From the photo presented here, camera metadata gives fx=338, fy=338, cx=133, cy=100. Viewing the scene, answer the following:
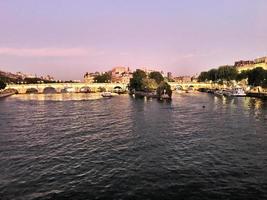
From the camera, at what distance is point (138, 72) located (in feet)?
569

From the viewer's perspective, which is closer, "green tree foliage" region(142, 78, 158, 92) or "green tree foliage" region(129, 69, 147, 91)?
"green tree foliage" region(142, 78, 158, 92)

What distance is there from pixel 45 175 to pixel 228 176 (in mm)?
12621

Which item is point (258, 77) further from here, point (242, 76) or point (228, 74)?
point (228, 74)

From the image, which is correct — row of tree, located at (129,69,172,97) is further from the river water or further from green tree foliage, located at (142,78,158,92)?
the river water

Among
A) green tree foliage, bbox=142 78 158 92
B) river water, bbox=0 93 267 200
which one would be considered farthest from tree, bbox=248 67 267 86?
river water, bbox=0 93 267 200

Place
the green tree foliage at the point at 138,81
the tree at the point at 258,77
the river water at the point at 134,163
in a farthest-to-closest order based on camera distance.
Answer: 1. the green tree foliage at the point at 138,81
2. the tree at the point at 258,77
3. the river water at the point at 134,163

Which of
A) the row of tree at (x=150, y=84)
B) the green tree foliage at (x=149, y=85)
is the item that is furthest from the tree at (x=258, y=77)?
the green tree foliage at (x=149, y=85)

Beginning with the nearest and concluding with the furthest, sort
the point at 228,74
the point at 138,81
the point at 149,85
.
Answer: the point at 149,85, the point at 138,81, the point at 228,74

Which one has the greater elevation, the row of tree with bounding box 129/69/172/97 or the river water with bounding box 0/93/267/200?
the row of tree with bounding box 129/69/172/97

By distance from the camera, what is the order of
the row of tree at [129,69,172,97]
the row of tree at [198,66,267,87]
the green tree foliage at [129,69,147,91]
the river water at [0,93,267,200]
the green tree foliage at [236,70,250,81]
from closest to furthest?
1. the river water at [0,93,267,200]
2. the row of tree at [129,69,172,97]
3. the row of tree at [198,66,267,87]
4. the green tree foliage at [236,70,250,81]
5. the green tree foliage at [129,69,147,91]

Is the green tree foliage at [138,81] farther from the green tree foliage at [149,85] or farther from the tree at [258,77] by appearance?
the tree at [258,77]

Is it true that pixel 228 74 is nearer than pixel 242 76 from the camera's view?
No

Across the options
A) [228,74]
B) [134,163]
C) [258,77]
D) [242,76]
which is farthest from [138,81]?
[134,163]

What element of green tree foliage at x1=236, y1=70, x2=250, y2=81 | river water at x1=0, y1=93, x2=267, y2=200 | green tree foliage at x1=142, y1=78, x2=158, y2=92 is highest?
green tree foliage at x1=236, y1=70, x2=250, y2=81
